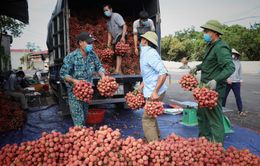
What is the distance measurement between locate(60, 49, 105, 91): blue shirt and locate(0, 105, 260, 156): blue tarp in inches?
76.3

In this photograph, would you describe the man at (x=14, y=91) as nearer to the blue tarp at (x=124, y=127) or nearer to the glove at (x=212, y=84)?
the blue tarp at (x=124, y=127)

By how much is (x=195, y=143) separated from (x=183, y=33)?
56.2 meters

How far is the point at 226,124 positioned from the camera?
215 inches

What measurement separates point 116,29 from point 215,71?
10.9 ft

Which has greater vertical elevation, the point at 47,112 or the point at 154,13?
the point at 154,13

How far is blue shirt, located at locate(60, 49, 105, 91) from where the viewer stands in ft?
13.8

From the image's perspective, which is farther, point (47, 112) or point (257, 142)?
point (47, 112)

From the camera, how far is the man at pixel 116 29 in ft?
21.5

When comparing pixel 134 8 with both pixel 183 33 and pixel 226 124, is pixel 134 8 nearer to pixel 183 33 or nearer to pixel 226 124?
pixel 226 124

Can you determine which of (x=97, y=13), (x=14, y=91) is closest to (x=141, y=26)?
(x=97, y=13)

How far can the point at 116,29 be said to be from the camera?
6.71m

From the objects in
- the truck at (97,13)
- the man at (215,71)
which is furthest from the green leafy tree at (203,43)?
the man at (215,71)

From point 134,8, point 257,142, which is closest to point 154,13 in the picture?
point 134,8

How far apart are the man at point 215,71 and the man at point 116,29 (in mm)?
2662
